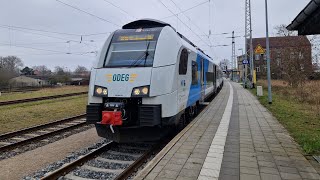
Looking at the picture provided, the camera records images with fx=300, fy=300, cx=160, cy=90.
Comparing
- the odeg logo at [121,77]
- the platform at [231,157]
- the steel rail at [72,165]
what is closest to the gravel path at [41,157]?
the steel rail at [72,165]

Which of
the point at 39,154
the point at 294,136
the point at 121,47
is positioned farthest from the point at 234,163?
the point at 39,154

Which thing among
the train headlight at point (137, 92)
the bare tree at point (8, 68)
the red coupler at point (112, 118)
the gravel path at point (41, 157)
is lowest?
the gravel path at point (41, 157)

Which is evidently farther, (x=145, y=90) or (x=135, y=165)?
(x=145, y=90)

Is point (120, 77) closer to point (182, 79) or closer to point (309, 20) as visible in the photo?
point (182, 79)

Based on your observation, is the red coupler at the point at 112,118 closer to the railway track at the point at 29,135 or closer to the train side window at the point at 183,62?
the train side window at the point at 183,62

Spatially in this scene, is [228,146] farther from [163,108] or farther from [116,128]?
[116,128]

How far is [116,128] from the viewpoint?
6898 mm

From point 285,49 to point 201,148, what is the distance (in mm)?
29393

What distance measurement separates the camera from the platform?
16.2 ft

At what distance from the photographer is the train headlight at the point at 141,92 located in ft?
22.5

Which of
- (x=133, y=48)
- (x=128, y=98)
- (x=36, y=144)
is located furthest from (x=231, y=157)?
(x=36, y=144)

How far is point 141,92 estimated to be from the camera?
689 centimetres

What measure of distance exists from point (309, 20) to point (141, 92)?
12.1ft

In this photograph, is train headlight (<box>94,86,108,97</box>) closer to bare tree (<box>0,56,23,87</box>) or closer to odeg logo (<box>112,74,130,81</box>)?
odeg logo (<box>112,74,130,81</box>)
